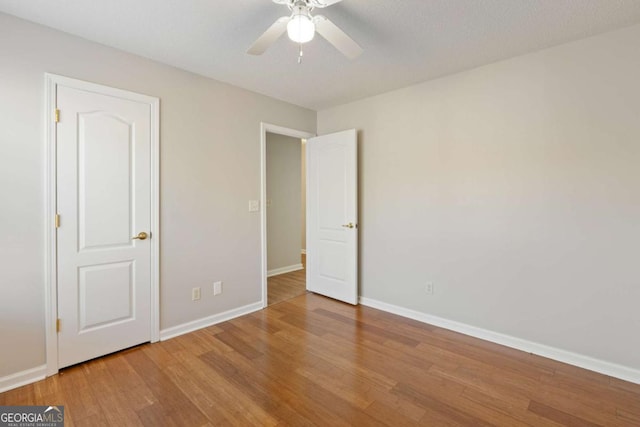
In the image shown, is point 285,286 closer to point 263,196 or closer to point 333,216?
point 333,216

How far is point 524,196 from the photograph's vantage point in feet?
8.32

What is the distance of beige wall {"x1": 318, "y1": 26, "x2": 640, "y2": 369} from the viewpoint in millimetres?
2158

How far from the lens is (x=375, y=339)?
274 centimetres

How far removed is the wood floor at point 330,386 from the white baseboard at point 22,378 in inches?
2.0

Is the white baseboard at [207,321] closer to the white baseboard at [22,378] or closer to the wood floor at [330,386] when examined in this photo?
the wood floor at [330,386]

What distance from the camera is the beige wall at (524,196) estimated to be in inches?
85.0

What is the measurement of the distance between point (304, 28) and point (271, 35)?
283mm

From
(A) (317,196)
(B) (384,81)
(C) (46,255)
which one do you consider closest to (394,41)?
(B) (384,81)

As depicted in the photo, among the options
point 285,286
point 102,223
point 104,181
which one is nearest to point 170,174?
point 104,181

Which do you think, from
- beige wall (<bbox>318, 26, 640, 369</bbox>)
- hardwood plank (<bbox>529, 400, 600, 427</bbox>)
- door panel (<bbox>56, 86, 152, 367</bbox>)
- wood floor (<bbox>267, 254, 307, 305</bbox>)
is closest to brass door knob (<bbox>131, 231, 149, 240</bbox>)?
door panel (<bbox>56, 86, 152, 367</bbox>)

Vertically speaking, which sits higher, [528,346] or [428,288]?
[428,288]

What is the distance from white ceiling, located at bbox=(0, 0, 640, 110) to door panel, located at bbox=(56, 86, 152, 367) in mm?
522

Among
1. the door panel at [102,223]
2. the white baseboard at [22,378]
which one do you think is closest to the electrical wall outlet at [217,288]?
the door panel at [102,223]

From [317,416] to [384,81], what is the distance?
297 cm
